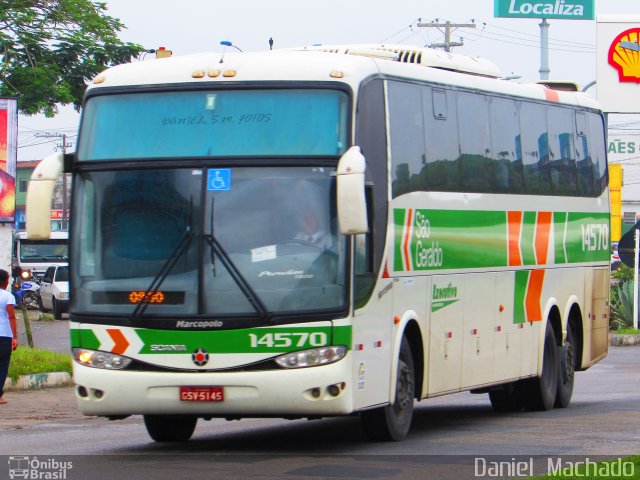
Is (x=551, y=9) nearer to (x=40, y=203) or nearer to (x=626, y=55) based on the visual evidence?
(x=626, y=55)

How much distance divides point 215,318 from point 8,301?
7.06 metres

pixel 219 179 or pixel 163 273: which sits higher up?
pixel 219 179

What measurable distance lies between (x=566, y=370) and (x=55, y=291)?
101ft

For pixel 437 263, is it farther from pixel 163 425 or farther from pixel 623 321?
pixel 623 321

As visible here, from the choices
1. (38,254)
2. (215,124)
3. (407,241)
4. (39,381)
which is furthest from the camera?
(38,254)

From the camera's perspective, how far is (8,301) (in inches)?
722

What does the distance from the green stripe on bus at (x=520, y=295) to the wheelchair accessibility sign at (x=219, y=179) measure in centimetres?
510

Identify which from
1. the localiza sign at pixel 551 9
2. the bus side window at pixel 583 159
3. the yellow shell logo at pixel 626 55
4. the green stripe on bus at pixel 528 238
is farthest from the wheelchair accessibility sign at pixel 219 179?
the yellow shell logo at pixel 626 55

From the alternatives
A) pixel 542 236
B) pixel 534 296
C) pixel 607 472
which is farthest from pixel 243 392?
pixel 542 236

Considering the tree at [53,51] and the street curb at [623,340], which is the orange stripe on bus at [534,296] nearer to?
the street curb at [623,340]

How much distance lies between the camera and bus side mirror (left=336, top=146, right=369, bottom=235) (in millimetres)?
11469

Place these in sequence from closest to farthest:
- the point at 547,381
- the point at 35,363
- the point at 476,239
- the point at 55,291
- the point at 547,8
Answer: the point at 476,239 → the point at 547,381 → the point at 35,363 → the point at 547,8 → the point at 55,291

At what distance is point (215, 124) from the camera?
12.4 metres

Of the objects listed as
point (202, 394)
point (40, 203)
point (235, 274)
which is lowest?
point (202, 394)
